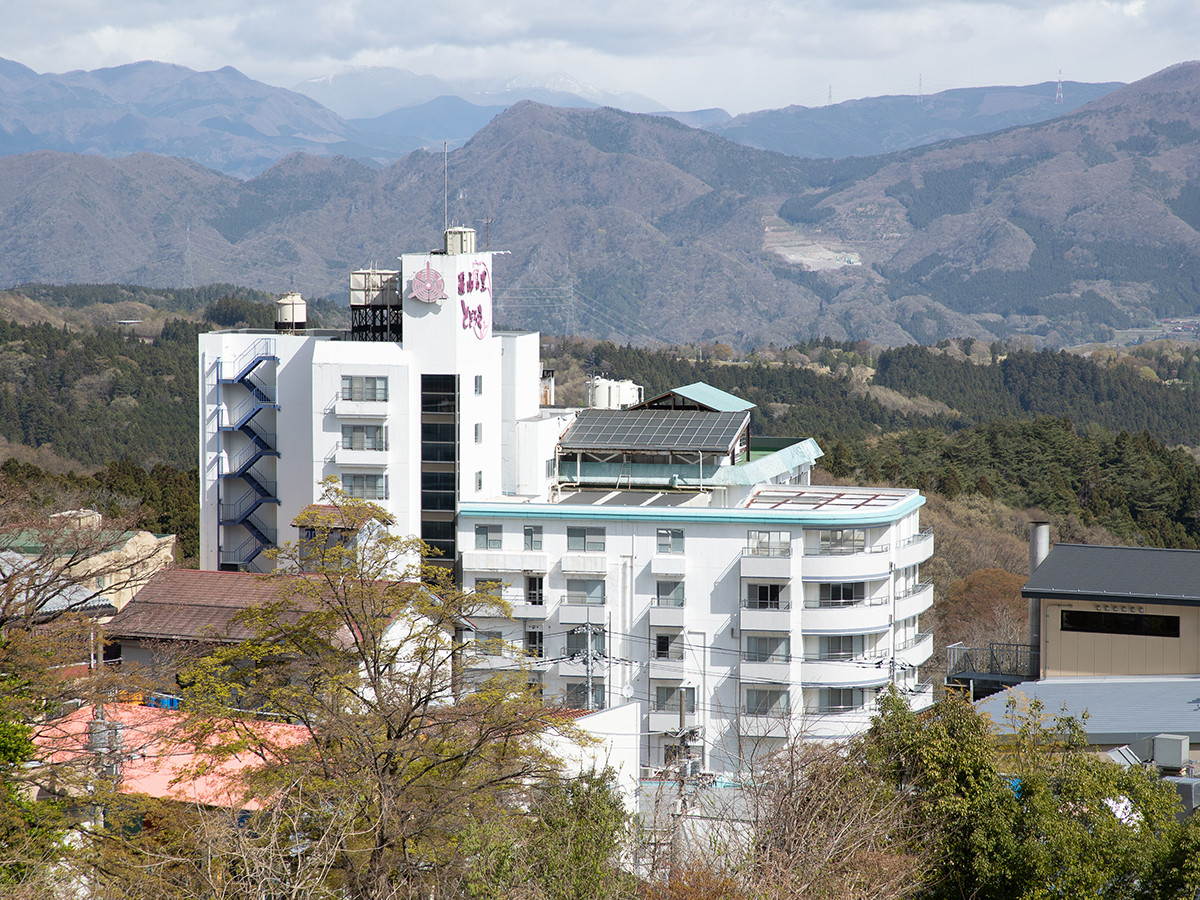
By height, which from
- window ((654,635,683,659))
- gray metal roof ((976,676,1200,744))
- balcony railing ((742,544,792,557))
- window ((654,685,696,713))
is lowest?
window ((654,685,696,713))

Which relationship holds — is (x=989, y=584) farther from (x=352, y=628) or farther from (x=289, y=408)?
(x=352, y=628)

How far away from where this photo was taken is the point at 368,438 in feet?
229

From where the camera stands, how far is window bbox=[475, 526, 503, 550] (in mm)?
68250

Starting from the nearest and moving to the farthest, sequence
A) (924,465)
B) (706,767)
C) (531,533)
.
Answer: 1. (706,767)
2. (531,533)
3. (924,465)

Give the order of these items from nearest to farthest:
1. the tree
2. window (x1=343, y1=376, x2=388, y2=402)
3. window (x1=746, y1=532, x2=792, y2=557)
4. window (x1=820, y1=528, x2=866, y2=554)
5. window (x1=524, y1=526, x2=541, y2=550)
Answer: the tree < window (x1=746, y1=532, x2=792, y2=557) < window (x1=820, y1=528, x2=866, y2=554) < window (x1=524, y1=526, x2=541, y2=550) < window (x1=343, y1=376, x2=388, y2=402)

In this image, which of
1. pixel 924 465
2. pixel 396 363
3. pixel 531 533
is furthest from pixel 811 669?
pixel 924 465

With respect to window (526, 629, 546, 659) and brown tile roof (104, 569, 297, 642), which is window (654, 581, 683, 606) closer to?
window (526, 629, 546, 659)

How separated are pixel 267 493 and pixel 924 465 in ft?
243

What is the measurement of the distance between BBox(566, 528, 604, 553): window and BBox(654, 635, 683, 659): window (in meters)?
5.19

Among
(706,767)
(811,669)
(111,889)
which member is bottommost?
(706,767)

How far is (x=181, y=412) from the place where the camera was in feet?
545

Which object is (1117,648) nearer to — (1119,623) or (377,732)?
(1119,623)

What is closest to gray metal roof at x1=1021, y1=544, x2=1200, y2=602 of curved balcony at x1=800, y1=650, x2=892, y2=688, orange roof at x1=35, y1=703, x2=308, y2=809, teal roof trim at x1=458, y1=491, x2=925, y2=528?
teal roof trim at x1=458, y1=491, x2=925, y2=528

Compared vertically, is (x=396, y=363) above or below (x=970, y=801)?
above
